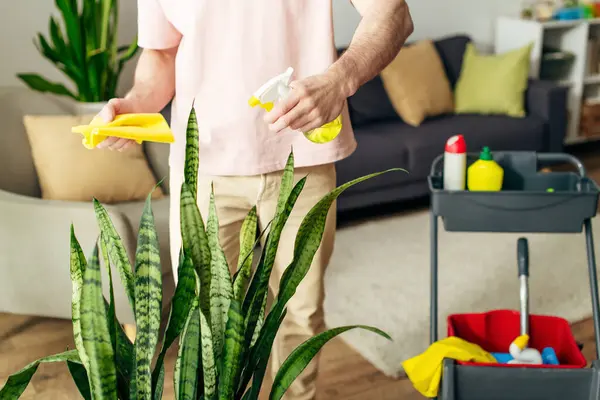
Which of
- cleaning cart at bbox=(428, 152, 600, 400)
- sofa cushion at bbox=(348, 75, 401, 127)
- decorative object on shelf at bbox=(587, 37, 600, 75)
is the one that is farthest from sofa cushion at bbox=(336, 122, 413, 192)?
decorative object on shelf at bbox=(587, 37, 600, 75)

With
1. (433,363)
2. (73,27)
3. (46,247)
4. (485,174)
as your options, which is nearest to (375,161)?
(73,27)

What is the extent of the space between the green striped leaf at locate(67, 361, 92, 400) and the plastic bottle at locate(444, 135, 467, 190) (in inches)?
48.3

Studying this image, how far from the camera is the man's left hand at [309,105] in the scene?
108 cm

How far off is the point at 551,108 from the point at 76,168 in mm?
2604

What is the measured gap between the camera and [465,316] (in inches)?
78.0

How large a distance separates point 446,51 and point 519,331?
262cm

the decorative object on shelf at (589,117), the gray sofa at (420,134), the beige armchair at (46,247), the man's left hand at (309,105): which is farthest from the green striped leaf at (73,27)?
the decorative object on shelf at (589,117)

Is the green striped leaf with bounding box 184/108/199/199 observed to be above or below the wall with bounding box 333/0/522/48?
below

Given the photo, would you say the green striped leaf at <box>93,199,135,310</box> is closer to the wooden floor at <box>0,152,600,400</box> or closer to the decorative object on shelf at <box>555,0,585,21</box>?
the wooden floor at <box>0,152,600,400</box>

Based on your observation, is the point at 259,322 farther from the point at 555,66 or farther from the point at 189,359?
the point at 555,66

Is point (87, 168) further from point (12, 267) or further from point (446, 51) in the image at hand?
point (446, 51)

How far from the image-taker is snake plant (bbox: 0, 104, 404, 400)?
0.92 meters

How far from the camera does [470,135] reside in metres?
3.81

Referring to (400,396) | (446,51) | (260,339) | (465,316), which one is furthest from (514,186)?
(446,51)
